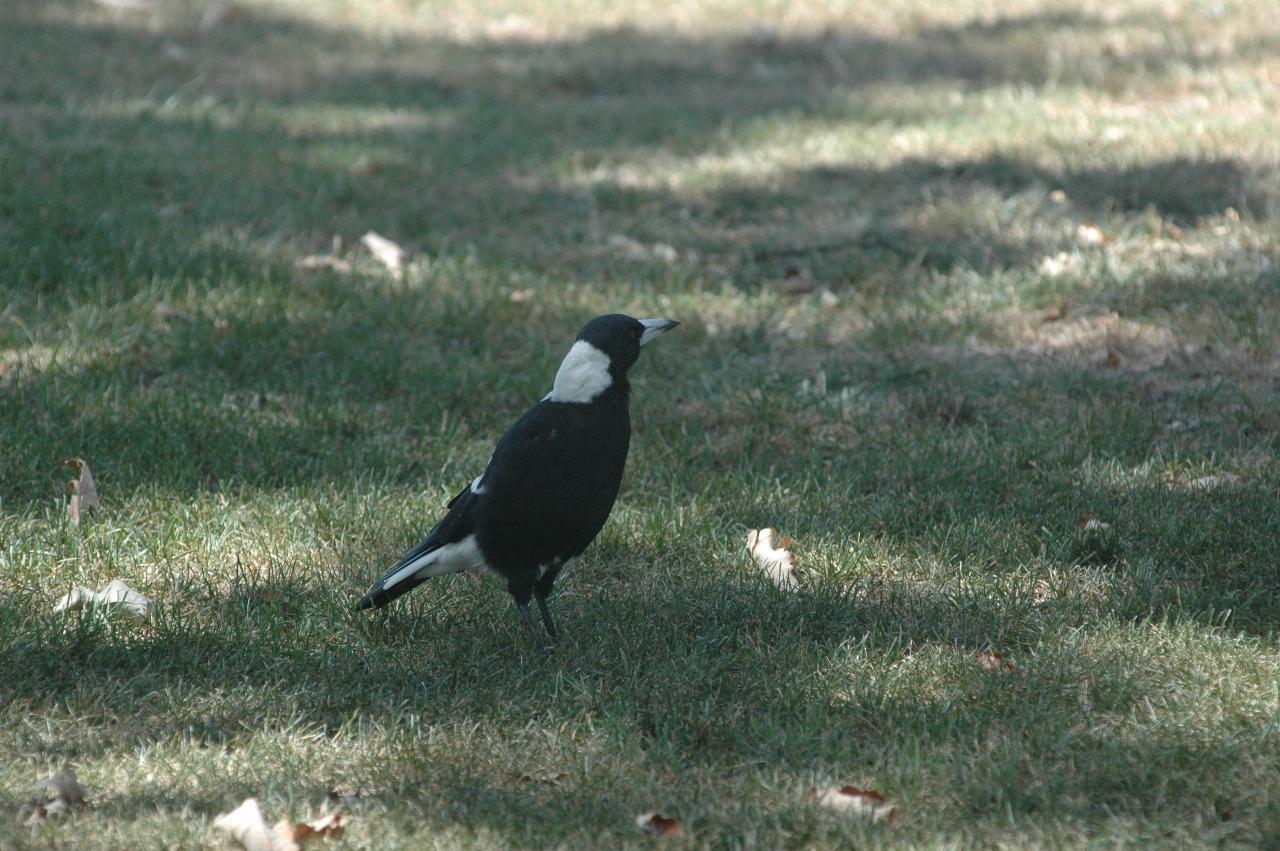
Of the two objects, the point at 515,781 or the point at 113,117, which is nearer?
the point at 515,781

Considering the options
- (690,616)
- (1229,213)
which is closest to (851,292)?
(1229,213)

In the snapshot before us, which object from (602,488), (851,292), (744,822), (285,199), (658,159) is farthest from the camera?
(658,159)

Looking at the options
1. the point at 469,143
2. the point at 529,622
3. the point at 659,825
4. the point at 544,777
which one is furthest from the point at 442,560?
the point at 469,143

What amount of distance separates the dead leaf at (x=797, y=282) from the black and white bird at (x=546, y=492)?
273 cm

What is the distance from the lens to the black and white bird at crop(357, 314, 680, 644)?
11.5 ft

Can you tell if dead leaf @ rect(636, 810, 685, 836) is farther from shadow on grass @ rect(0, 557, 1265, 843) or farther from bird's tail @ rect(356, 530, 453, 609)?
bird's tail @ rect(356, 530, 453, 609)

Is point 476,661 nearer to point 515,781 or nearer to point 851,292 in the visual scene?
point 515,781

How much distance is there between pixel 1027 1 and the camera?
1125 centimetres

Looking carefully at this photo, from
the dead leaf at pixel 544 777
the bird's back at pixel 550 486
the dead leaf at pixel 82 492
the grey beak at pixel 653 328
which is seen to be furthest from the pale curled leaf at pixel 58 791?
the grey beak at pixel 653 328

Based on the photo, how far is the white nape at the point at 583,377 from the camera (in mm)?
3623

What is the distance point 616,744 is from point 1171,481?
7.36 ft

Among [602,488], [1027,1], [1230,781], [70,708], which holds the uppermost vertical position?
[1027,1]

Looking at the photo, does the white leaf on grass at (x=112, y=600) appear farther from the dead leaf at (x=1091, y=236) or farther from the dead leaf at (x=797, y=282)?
the dead leaf at (x=1091, y=236)

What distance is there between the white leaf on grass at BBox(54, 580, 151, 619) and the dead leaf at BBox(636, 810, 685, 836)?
1605 mm
